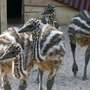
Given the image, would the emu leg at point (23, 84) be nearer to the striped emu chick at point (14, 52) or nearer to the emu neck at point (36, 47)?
the striped emu chick at point (14, 52)

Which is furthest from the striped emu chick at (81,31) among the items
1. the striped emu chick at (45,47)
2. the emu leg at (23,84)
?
the emu leg at (23,84)

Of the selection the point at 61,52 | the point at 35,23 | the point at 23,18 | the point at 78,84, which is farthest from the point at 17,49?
the point at 23,18

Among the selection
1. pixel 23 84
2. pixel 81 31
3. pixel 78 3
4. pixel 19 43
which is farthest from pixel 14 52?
pixel 78 3

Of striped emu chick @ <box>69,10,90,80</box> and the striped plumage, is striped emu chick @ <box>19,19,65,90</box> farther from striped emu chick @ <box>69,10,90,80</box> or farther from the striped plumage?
striped emu chick @ <box>69,10,90,80</box>

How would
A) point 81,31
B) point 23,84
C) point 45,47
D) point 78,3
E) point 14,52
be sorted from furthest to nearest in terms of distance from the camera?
point 78,3, point 81,31, point 45,47, point 23,84, point 14,52

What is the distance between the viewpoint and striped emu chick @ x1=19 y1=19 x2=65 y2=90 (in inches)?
199

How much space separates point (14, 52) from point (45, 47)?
2.20 feet

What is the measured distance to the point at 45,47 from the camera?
206 inches

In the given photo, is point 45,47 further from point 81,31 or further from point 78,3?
point 78,3

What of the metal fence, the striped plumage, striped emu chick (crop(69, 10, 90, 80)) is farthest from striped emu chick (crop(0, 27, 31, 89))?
the metal fence

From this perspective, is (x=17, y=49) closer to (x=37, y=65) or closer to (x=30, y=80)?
(x=37, y=65)

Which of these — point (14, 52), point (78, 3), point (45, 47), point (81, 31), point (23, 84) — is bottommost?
point (78, 3)

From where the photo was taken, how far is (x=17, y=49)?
15.4ft

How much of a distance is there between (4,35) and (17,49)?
18.1 inches
